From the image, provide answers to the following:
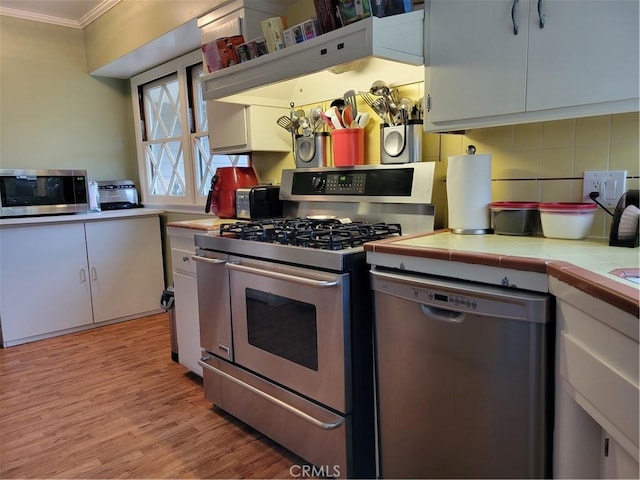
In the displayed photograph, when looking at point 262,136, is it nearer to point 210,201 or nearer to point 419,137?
point 210,201

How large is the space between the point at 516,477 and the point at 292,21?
2.30 m

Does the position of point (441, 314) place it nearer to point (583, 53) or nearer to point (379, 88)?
point (583, 53)

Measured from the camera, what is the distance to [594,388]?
949 mm

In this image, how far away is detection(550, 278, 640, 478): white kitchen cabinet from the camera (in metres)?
0.83

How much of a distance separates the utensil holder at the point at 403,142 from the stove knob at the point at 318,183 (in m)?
0.39

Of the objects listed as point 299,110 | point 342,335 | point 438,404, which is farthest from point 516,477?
point 299,110

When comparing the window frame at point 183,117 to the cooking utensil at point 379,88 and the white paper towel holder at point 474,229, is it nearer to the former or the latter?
the cooking utensil at point 379,88

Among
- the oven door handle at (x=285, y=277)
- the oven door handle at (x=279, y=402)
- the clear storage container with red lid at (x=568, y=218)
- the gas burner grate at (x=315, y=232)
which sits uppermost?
the clear storage container with red lid at (x=568, y=218)

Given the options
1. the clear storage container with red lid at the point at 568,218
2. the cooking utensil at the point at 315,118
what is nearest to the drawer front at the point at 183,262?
the cooking utensil at the point at 315,118

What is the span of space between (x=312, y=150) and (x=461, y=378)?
1382 mm

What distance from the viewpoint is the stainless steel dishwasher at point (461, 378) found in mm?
1155

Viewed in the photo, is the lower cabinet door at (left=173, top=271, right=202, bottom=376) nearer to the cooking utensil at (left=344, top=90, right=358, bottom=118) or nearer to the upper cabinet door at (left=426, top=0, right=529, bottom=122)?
the cooking utensil at (left=344, top=90, right=358, bottom=118)

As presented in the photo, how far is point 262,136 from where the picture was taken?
7.98 feet

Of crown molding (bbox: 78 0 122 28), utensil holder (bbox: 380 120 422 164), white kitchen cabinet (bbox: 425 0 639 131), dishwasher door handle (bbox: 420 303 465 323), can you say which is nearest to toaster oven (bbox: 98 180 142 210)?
crown molding (bbox: 78 0 122 28)
